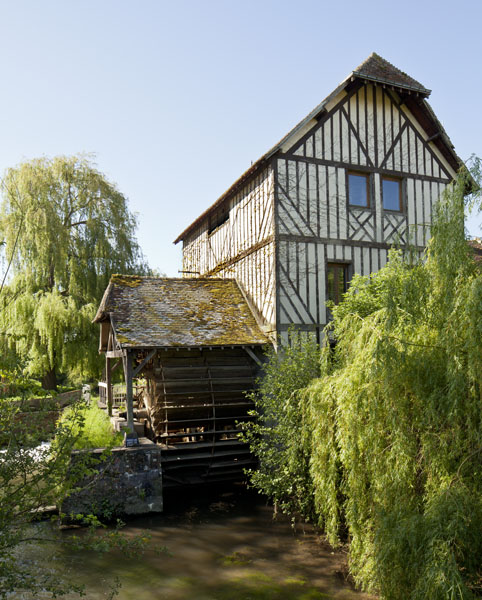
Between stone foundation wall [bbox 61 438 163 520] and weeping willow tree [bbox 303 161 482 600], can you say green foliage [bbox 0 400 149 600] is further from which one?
stone foundation wall [bbox 61 438 163 520]

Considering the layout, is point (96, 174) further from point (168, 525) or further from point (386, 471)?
point (386, 471)

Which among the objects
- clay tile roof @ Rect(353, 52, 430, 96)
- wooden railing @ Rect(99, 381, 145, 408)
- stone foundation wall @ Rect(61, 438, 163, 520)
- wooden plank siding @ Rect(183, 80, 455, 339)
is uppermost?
clay tile roof @ Rect(353, 52, 430, 96)

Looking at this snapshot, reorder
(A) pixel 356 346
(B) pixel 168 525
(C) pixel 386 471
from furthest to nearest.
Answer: (B) pixel 168 525
(A) pixel 356 346
(C) pixel 386 471

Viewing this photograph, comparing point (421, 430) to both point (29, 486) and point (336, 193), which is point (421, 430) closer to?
point (29, 486)

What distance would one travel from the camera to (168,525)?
8.32 m

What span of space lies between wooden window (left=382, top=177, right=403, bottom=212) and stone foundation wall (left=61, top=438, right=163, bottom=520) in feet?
24.0

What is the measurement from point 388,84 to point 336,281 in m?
4.38

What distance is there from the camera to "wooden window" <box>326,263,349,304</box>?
11.0 m

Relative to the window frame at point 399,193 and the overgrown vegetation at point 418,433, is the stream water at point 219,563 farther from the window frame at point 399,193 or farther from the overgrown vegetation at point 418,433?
the window frame at point 399,193

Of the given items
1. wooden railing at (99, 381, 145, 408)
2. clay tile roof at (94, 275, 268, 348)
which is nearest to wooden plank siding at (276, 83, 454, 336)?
clay tile roof at (94, 275, 268, 348)

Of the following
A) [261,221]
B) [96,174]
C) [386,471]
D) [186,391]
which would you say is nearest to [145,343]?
[186,391]

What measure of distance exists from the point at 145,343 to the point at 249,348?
223cm

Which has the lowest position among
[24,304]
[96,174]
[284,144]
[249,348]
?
[249,348]

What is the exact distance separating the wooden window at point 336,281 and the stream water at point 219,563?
15.0 ft
